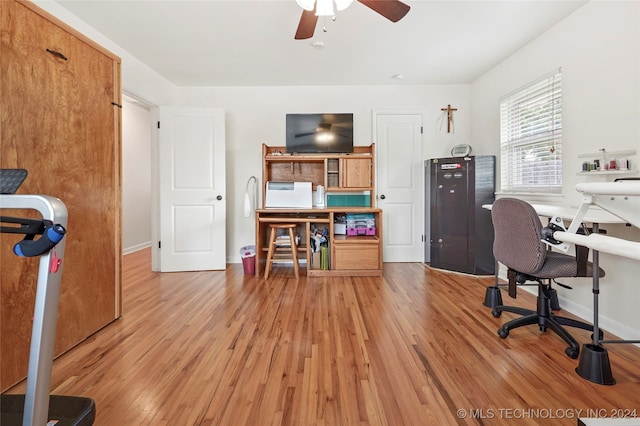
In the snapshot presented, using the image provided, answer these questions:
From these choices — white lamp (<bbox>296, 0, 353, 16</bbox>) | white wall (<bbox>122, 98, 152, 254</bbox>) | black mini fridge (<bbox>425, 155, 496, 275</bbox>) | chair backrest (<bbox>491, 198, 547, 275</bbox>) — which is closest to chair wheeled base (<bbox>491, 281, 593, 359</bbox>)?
chair backrest (<bbox>491, 198, 547, 275</bbox>)

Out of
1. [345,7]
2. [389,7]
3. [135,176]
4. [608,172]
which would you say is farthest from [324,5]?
[135,176]

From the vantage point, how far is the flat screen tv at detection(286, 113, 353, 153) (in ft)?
13.1

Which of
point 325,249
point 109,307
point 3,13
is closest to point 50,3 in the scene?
point 3,13

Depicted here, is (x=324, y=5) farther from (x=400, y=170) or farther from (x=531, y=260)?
(x=400, y=170)

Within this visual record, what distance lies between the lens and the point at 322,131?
157 inches

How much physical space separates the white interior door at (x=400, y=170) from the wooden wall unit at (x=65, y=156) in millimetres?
3115

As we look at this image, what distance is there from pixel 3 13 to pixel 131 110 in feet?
13.2

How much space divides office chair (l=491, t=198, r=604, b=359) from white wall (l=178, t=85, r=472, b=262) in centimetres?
240

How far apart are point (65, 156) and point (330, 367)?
2.05 m

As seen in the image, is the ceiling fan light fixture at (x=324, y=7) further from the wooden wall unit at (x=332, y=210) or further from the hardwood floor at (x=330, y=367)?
the hardwood floor at (x=330, y=367)

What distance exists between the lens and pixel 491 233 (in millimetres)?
3461

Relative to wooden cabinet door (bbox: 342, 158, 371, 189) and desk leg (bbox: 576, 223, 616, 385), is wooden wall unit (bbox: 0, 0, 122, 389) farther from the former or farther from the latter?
desk leg (bbox: 576, 223, 616, 385)

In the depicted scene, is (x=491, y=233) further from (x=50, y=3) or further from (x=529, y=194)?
(x=50, y=3)

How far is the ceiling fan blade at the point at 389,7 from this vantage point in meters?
1.85
